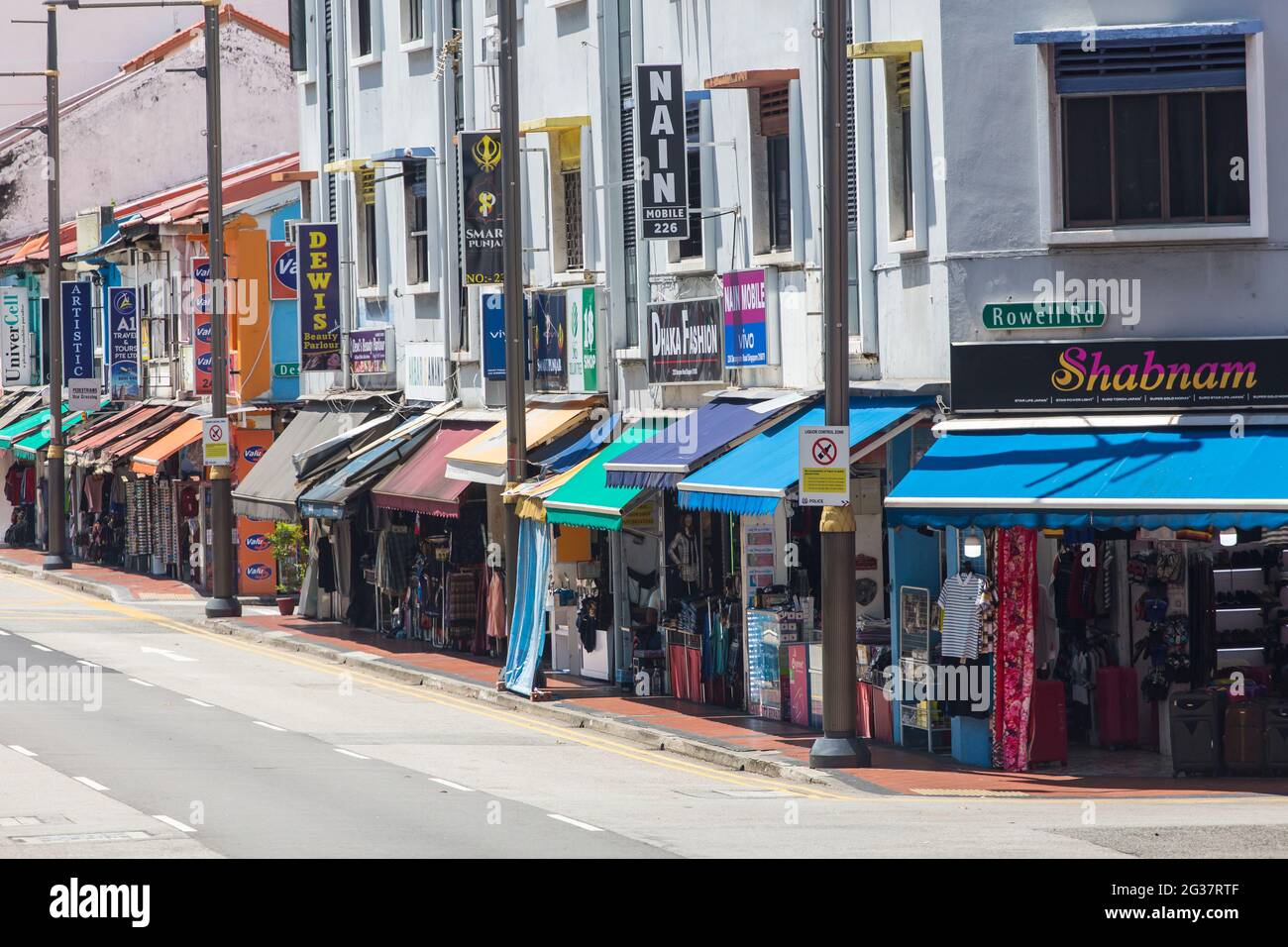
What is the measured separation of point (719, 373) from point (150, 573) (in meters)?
24.7

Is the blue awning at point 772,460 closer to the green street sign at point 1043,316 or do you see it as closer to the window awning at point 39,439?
the green street sign at point 1043,316

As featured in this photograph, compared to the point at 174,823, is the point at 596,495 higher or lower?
higher

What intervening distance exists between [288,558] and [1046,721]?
2019 centimetres

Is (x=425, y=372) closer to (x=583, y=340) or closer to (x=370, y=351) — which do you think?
(x=370, y=351)

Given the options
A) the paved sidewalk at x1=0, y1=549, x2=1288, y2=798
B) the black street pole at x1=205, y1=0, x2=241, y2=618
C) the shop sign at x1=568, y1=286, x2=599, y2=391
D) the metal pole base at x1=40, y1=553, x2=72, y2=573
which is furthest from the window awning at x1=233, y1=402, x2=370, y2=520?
the metal pole base at x1=40, y1=553, x2=72, y2=573

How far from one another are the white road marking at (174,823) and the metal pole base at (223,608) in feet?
67.9

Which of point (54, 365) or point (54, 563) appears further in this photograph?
point (54, 365)

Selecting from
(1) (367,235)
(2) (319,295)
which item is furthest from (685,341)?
(2) (319,295)

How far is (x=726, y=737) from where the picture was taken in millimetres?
21531

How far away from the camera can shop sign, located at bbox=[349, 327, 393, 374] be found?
113 ft

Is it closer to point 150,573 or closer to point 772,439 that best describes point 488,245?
point 772,439

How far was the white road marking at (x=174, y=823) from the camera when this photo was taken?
14905 millimetres

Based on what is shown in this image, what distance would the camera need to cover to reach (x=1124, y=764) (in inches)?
768

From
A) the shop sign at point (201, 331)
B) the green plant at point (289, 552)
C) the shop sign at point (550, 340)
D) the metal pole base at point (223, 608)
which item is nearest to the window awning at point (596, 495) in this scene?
the shop sign at point (550, 340)
